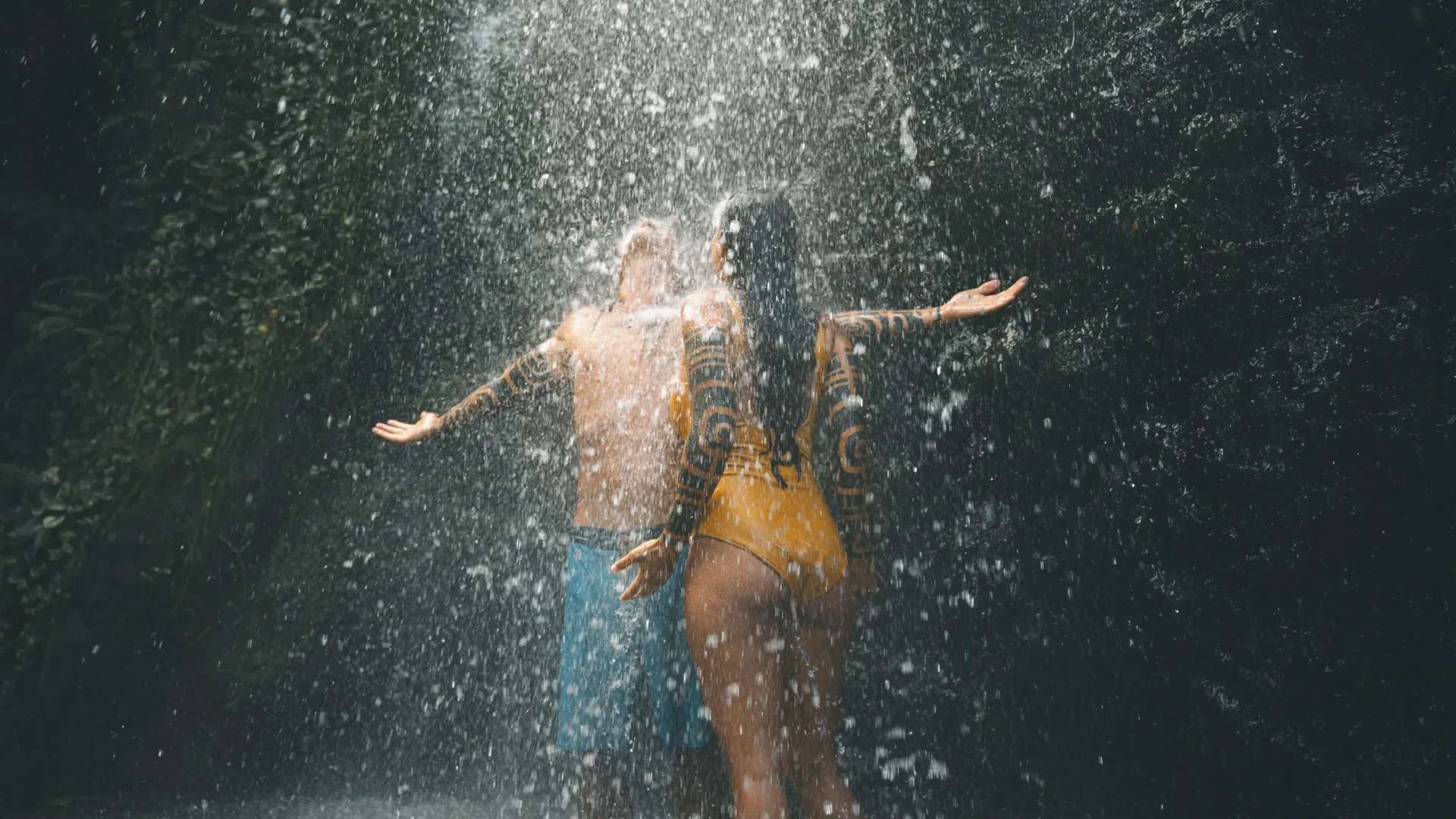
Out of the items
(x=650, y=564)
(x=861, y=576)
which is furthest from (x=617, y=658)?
(x=861, y=576)

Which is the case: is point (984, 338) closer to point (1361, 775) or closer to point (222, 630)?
point (1361, 775)

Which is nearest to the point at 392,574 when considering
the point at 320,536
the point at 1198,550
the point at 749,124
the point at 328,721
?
the point at 320,536

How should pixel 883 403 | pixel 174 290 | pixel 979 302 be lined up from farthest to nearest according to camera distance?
1. pixel 174 290
2. pixel 883 403
3. pixel 979 302

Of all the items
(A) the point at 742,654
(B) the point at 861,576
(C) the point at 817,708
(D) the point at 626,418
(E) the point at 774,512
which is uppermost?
(D) the point at 626,418

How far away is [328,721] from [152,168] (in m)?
2.52

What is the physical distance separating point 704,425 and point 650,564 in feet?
1.19

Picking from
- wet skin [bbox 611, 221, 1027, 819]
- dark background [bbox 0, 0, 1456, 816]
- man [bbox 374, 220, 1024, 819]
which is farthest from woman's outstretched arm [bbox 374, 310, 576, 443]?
wet skin [bbox 611, 221, 1027, 819]

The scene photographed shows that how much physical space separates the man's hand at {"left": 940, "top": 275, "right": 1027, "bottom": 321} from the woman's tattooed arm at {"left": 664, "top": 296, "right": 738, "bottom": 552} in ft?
2.55

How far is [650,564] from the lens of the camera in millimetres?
2160

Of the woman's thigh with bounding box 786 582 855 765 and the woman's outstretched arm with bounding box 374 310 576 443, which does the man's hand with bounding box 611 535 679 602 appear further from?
the woman's outstretched arm with bounding box 374 310 576 443

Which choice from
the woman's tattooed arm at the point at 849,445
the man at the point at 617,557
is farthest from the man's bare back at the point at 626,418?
the woman's tattooed arm at the point at 849,445

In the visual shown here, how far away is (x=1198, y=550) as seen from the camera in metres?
2.52

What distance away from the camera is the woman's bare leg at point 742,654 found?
2055 millimetres

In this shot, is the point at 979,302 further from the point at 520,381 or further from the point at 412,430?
the point at 412,430
